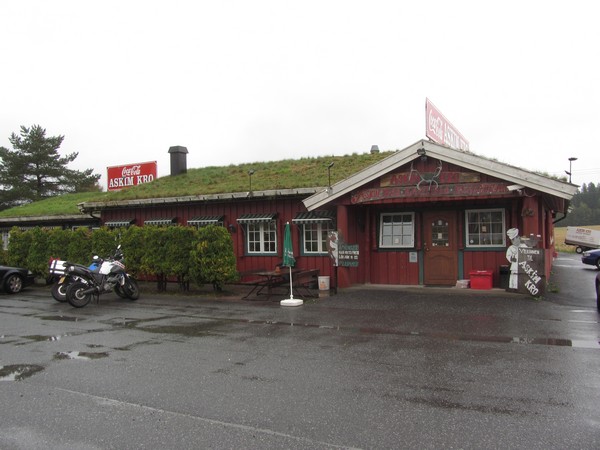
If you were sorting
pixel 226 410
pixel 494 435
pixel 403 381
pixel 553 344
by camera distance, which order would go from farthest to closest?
pixel 553 344
pixel 403 381
pixel 226 410
pixel 494 435

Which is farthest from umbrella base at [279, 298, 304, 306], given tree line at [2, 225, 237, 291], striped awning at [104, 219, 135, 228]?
striped awning at [104, 219, 135, 228]

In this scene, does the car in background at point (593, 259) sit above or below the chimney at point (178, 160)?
below

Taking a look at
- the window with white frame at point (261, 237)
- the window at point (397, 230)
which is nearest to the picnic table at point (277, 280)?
the window with white frame at point (261, 237)

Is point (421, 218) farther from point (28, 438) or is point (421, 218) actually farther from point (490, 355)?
point (28, 438)

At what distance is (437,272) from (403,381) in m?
8.40

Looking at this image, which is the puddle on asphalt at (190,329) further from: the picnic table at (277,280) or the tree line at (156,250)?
the tree line at (156,250)

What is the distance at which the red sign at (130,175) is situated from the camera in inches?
1067

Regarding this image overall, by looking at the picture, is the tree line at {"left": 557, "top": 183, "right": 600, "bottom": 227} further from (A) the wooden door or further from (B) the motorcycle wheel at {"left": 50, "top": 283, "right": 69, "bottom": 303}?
(B) the motorcycle wheel at {"left": 50, "top": 283, "right": 69, "bottom": 303}

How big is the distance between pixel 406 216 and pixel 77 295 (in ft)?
29.4

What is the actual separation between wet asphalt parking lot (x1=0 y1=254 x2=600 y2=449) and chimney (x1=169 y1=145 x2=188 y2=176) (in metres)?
12.8

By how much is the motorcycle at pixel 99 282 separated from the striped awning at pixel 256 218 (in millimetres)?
3937

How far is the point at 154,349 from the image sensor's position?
23.5 feet

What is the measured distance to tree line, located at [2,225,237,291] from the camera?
13.1m

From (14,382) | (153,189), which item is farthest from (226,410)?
(153,189)
